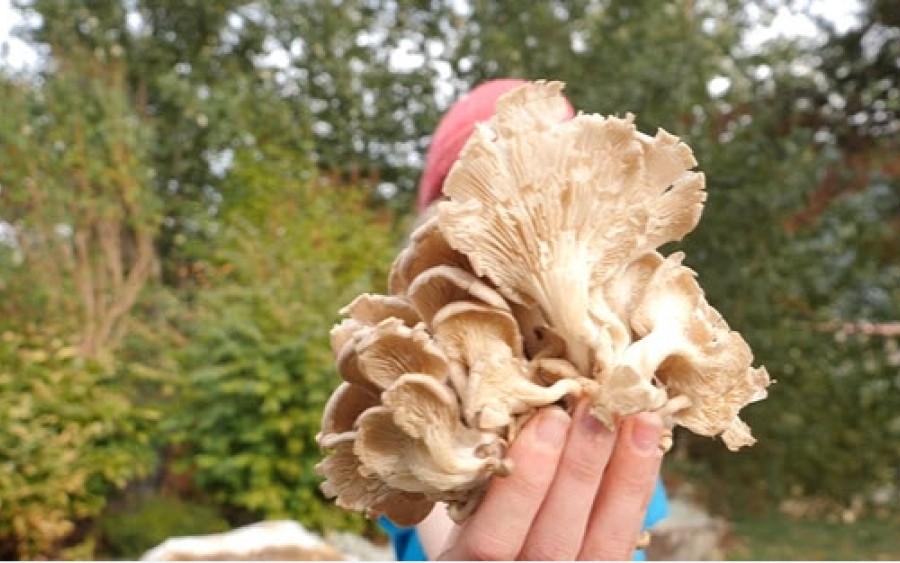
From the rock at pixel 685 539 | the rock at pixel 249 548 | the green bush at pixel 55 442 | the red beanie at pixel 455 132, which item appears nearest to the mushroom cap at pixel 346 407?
the red beanie at pixel 455 132

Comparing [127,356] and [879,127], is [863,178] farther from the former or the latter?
[127,356]

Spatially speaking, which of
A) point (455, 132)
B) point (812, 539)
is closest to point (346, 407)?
point (455, 132)

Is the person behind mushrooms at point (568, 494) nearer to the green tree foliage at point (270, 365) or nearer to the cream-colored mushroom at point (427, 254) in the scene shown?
the cream-colored mushroom at point (427, 254)

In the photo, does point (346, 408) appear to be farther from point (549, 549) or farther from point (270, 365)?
point (270, 365)

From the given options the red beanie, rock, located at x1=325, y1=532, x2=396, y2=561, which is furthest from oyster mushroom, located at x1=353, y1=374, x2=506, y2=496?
rock, located at x1=325, y1=532, x2=396, y2=561

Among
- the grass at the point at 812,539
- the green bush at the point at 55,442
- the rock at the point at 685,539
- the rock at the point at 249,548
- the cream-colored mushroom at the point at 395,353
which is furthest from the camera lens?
the grass at the point at 812,539

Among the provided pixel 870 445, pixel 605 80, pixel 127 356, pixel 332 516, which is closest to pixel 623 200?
pixel 332 516

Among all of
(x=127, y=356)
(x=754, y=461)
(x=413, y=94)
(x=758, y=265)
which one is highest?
(x=413, y=94)

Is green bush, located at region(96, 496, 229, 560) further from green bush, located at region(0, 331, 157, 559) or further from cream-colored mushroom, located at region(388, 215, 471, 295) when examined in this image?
cream-colored mushroom, located at region(388, 215, 471, 295)
